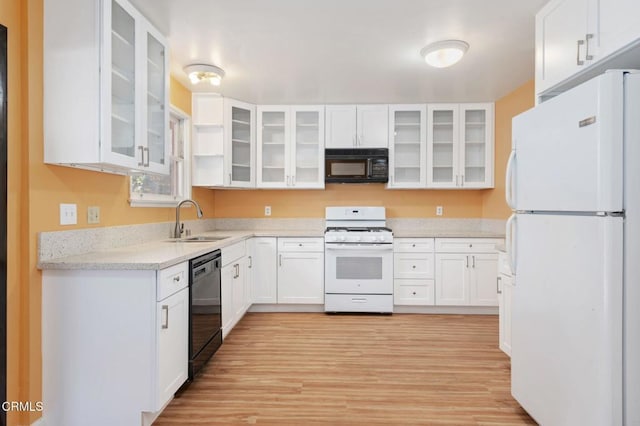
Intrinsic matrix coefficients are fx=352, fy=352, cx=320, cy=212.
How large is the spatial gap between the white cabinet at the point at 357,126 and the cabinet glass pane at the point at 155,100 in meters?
2.09

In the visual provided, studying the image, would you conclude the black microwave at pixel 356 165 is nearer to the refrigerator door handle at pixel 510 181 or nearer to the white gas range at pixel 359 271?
the white gas range at pixel 359 271

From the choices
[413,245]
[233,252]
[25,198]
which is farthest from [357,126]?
[25,198]

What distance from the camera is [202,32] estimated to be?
2.43 metres

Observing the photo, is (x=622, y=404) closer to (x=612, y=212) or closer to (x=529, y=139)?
(x=612, y=212)

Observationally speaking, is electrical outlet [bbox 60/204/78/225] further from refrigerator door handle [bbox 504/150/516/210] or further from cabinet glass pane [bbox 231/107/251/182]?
refrigerator door handle [bbox 504/150/516/210]

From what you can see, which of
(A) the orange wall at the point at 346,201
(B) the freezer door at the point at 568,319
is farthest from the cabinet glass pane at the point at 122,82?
(A) the orange wall at the point at 346,201

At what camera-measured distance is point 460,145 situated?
4.07m

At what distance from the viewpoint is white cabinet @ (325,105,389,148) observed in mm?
4094

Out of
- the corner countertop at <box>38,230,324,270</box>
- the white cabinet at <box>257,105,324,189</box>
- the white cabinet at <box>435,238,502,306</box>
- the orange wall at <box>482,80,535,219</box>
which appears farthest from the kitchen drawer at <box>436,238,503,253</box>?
the corner countertop at <box>38,230,324,270</box>

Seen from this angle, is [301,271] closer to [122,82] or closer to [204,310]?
[204,310]

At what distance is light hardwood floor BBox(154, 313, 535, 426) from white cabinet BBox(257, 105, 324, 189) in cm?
167

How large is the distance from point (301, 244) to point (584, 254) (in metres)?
2.77

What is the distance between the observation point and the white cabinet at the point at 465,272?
377 cm

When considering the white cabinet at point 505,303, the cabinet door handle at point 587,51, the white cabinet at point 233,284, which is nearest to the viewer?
the cabinet door handle at point 587,51
